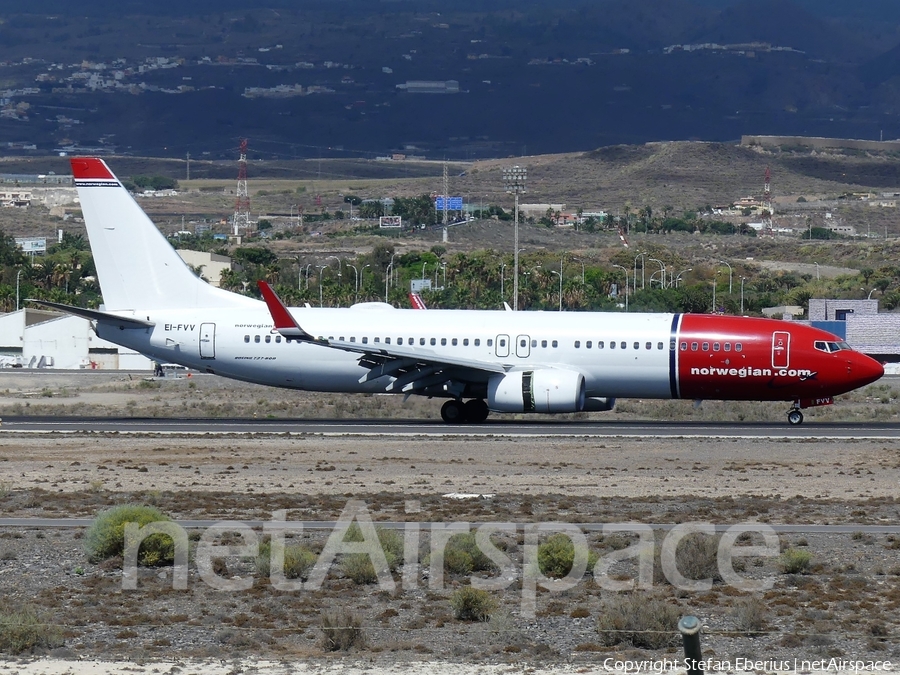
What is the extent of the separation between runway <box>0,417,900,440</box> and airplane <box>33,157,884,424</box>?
0.92m

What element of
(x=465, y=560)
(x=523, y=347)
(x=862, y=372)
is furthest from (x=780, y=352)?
(x=465, y=560)

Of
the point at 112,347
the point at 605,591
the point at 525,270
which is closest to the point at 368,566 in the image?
the point at 605,591

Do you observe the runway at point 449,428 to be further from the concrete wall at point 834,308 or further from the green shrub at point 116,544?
the concrete wall at point 834,308

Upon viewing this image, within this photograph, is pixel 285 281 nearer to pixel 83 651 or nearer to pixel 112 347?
pixel 112 347

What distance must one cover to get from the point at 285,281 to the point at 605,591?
10406cm

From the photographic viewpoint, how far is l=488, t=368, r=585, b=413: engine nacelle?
133 feet

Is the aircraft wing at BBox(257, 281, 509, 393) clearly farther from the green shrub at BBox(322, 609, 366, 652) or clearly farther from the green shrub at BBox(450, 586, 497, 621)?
the green shrub at BBox(322, 609, 366, 652)

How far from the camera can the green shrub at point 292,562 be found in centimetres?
2030

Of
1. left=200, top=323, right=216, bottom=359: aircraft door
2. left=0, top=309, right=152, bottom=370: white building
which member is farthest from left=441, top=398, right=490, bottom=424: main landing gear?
left=0, top=309, right=152, bottom=370: white building

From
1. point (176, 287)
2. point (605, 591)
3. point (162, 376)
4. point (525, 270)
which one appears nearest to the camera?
point (605, 591)

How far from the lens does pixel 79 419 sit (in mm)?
44688

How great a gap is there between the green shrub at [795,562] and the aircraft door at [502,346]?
70.7 feet

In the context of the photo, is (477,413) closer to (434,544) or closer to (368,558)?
(434,544)

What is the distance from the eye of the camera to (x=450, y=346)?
42531 millimetres
